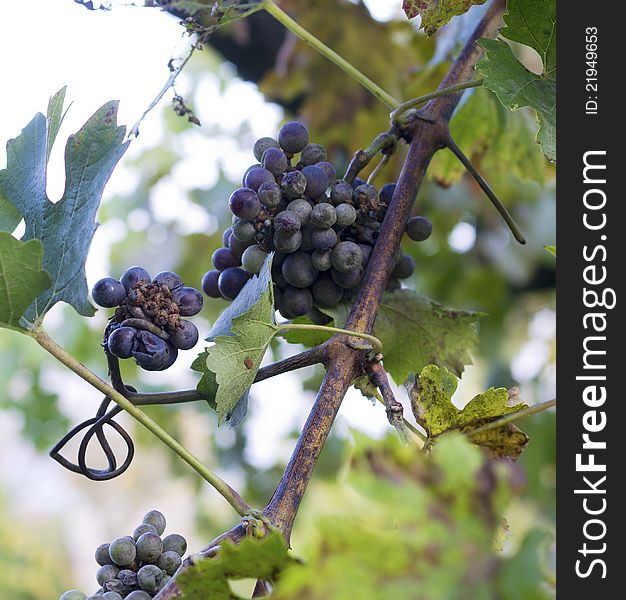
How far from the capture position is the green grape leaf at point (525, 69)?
2.02ft

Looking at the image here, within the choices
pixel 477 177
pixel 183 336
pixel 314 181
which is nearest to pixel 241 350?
pixel 183 336

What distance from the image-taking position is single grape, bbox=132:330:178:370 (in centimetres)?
58

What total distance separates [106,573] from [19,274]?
21 centimetres

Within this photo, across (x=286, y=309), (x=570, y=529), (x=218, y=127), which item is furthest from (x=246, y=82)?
(x=570, y=529)

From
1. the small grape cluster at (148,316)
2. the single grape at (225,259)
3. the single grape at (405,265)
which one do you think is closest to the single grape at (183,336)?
the small grape cluster at (148,316)

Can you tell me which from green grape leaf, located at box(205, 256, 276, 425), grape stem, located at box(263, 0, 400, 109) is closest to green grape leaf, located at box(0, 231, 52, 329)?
green grape leaf, located at box(205, 256, 276, 425)

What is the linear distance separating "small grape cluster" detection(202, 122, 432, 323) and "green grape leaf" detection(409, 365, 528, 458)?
11 cm

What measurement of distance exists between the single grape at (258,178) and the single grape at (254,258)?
0.16ft

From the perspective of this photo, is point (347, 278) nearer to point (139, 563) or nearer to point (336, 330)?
point (336, 330)

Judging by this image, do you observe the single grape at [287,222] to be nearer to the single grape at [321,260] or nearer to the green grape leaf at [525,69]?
the single grape at [321,260]

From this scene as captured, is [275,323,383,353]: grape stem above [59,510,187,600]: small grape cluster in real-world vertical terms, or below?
above

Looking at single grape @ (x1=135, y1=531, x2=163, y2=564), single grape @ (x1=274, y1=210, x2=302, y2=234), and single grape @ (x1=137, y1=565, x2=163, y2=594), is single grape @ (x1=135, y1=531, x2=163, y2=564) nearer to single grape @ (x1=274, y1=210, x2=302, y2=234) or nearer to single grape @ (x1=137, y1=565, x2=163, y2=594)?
single grape @ (x1=137, y1=565, x2=163, y2=594)

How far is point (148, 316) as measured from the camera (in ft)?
1.97

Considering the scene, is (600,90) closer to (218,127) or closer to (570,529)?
(570,529)
